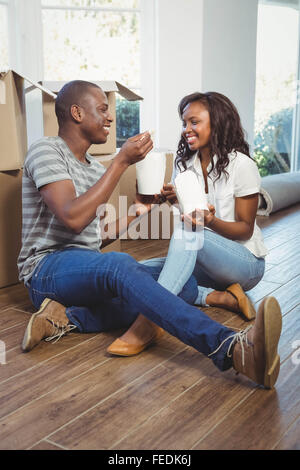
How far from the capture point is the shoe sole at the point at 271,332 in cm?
117

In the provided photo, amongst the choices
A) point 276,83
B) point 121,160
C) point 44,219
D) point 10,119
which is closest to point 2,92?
point 10,119

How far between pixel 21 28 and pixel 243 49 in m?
1.80

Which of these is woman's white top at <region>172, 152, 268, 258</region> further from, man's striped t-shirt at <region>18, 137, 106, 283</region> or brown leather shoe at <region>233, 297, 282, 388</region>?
brown leather shoe at <region>233, 297, 282, 388</region>

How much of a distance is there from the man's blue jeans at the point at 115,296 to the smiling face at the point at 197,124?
48cm

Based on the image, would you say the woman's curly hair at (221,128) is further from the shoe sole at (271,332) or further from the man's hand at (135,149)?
the shoe sole at (271,332)

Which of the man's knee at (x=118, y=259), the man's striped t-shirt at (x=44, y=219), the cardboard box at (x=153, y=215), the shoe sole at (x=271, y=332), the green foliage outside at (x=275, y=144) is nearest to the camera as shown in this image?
the shoe sole at (x=271, y=332)

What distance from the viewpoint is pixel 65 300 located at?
5.09 feet

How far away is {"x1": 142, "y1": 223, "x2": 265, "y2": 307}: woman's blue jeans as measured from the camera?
159 centimetres

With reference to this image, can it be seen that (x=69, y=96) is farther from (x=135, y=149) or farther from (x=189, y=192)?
(x=189, y=192)

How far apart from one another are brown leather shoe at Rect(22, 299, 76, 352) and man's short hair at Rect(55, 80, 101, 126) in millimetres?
567

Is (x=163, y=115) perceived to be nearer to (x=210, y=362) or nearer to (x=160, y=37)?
(x=160, y=37)

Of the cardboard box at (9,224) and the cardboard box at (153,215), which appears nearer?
the cardboard box at (9,224)

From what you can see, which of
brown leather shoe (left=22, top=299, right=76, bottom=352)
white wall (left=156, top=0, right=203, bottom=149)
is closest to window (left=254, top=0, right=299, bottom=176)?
white wall (left=156, top=0, right=203, bottom=149)

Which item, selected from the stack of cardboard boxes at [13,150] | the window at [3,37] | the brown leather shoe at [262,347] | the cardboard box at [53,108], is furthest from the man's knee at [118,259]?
the window at [3,37]
